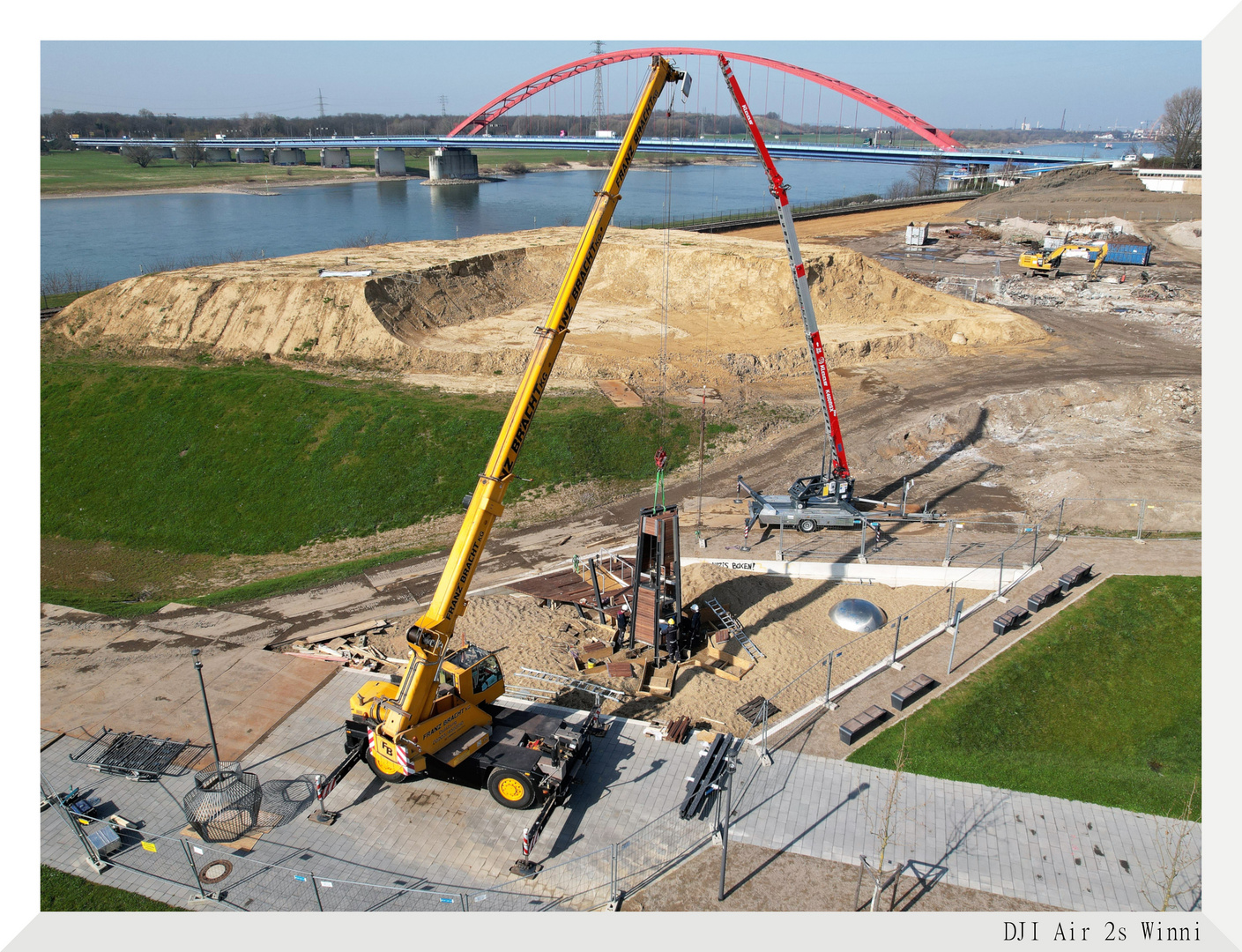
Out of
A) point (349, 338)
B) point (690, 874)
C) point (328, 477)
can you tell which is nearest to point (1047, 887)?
point (690, 874)

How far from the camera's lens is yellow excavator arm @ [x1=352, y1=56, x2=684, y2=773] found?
52.7 ft

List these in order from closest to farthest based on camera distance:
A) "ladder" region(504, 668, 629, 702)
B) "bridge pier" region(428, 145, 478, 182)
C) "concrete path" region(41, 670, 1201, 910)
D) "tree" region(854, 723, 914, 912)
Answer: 1. "tree" region(854, 723, 914, 912)
2. "concrete path" region(41, 670, 1201, 910)
3. "ladder" region(504, 668, 629, 702)
4. "bridge pier" region(428, 145, 478, 182)

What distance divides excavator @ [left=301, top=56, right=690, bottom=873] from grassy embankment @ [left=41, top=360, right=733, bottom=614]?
39.6ft

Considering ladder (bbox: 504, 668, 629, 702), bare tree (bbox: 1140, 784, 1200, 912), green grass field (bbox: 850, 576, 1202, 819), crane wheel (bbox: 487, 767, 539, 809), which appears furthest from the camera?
ladder (bbox: 504, 668, 629, 702)

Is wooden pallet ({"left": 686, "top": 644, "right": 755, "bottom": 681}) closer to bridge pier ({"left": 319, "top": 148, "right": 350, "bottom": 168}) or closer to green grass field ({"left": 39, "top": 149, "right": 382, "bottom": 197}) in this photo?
green grass field ({"left": 39, "top": 149, "right": 382, "bottom": 197})

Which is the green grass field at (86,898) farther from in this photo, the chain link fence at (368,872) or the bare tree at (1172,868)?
the bare tree at (1172,868)

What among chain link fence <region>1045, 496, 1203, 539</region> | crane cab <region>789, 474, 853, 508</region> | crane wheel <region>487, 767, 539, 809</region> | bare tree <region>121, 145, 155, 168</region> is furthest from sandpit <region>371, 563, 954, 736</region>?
bare tree <region>121, 145, 155, 168</region>

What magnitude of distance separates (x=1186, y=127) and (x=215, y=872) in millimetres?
145726

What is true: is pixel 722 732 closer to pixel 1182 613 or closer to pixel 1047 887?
pixel 1047 887

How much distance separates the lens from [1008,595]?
79.3 feet

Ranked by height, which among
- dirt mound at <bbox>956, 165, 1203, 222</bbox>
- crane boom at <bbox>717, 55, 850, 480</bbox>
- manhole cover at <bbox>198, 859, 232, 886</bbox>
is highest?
dirt mound at <bbox>956, 165, 1203, 222</bbox>

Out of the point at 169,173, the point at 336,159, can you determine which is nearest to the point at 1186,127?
the point at 336,159

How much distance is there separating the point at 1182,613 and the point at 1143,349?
32324 millimetres

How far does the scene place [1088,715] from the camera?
19.5 meters
